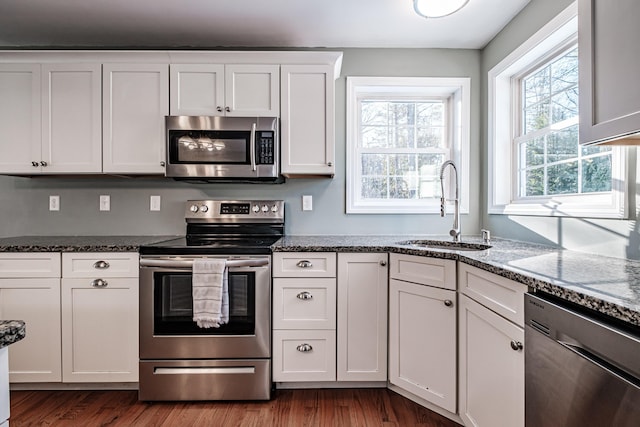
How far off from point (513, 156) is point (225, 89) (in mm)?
2020

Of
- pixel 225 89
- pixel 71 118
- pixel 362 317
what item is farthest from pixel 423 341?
pixel 71 118

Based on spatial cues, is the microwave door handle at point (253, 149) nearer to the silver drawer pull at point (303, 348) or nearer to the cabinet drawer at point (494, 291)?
the silver drawer pull at point (303, 348)

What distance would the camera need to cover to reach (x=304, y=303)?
2.04 m

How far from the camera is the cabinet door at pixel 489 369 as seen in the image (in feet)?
4.18

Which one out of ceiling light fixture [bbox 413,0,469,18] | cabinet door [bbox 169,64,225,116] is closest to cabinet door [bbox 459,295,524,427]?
ceiling light fixture [bbox 413,0,469,18]

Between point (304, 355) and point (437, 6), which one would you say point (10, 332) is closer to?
point (304, 355)

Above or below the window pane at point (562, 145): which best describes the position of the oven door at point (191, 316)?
below

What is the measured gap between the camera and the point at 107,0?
2035 millimetres

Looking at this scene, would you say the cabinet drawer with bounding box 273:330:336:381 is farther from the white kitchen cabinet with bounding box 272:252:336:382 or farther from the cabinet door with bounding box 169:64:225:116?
the cabinet door with bounding box 169:64:225:116

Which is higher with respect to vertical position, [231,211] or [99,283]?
[231,211]

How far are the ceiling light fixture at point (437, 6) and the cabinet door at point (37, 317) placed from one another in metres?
2.58

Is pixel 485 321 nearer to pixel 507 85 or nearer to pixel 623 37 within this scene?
pixel 623 37

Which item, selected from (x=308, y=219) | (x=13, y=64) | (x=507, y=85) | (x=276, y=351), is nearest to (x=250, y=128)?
(x=308, y=219)

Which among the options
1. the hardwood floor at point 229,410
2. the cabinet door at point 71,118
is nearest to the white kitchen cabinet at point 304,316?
the hardwood floor at point 229,410
